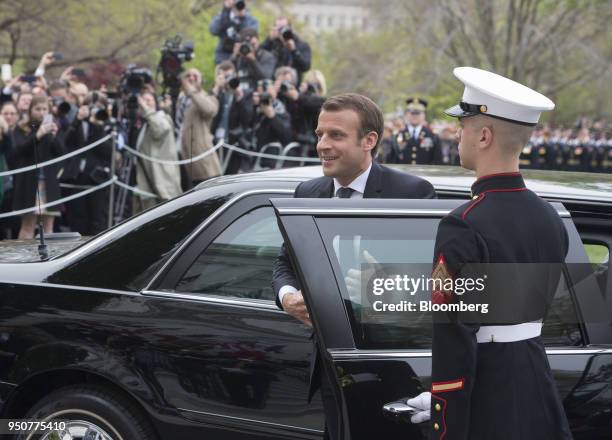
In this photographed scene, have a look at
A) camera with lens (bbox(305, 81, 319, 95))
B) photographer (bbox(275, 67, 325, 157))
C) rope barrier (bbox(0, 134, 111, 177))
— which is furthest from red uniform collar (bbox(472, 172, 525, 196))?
camera with lens (bbox(305, 81, 319, 95))

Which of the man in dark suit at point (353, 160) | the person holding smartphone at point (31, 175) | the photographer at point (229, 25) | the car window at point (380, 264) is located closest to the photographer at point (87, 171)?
the person holding smartphone at point (31, 175)

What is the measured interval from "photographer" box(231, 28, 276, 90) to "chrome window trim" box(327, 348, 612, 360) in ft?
34.8

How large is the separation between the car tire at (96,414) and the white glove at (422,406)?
4.31 ft

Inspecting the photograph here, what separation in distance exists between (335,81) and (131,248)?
57.0m

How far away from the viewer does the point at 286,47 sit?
14750 mm

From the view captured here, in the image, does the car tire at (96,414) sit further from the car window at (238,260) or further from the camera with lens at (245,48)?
the camera with lens at (245,48)

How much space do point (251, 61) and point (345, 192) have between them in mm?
10397

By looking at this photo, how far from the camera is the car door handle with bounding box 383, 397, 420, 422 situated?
9.98 feet

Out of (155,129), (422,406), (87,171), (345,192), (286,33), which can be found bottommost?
(87,171)

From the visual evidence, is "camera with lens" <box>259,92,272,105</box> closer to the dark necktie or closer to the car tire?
the car tire

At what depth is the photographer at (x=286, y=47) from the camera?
14600 mm

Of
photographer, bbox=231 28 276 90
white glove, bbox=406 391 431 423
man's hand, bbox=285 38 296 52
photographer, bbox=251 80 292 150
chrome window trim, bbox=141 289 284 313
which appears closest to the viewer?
white glove, bbox=406 391 431 423

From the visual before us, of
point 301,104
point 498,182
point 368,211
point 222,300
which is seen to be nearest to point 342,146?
point 368,211

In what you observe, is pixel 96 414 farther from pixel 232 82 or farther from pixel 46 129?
pixel 232 82
